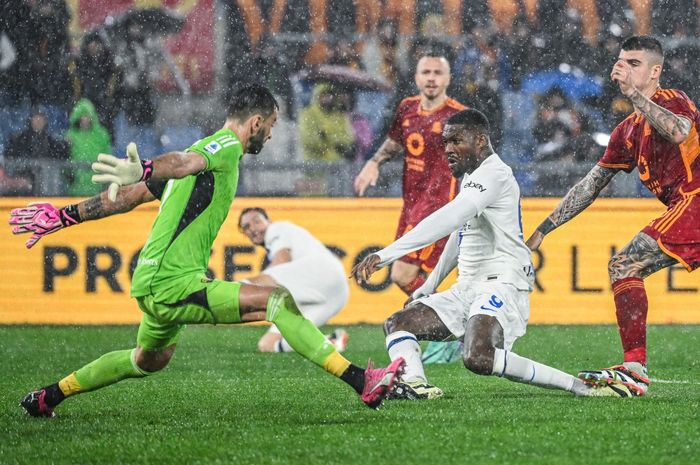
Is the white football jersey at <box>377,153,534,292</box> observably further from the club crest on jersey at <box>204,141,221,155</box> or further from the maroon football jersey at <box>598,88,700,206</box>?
the club crest on jersey at <box>204,141,221,155</box>

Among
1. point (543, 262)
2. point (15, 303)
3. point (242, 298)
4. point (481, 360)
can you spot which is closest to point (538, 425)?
point (481, 360)

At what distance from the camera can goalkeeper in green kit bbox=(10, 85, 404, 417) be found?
6105 mm

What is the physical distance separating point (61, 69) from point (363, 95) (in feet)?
11.9

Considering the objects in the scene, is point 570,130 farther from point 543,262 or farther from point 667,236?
point 667,236

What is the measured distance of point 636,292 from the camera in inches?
297

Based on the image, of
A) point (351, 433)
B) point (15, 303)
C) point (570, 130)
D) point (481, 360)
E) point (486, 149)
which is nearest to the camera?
point (351, 433)

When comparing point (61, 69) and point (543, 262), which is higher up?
point (61, 69)

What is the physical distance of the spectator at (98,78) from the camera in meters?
15.4

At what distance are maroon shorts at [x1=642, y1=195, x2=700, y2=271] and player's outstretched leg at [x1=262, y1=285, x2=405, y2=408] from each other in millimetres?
2144

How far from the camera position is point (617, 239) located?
42.1 ft

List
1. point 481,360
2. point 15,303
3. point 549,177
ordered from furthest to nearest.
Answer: point 549,177
point 15,303
point 481,360

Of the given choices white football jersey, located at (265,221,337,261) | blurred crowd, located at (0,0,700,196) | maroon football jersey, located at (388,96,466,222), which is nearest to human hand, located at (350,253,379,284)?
maroon football jersey, located at (388,96,466,222)

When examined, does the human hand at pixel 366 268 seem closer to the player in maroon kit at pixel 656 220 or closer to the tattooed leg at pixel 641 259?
the player in maroon kit at pixel 656 220

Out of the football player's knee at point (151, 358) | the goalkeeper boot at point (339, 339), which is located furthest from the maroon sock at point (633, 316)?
the goalkeeper boot at point (339, 339)
